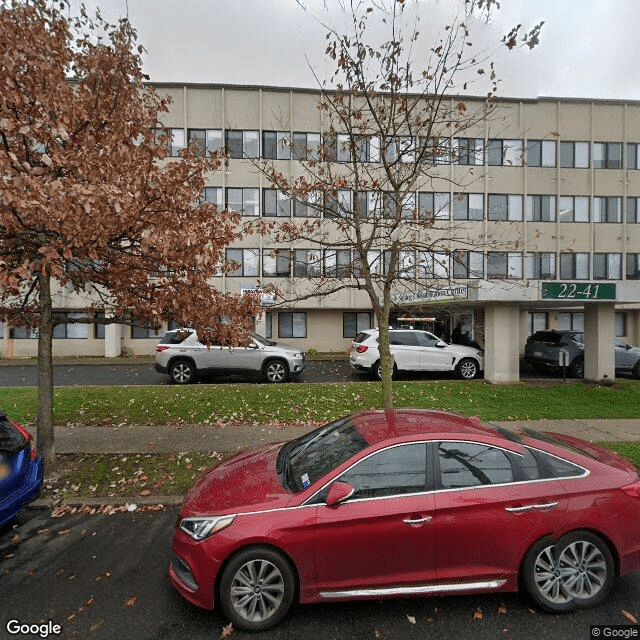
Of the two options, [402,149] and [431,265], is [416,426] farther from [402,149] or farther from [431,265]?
[402,149]

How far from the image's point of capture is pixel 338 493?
2.72 meters

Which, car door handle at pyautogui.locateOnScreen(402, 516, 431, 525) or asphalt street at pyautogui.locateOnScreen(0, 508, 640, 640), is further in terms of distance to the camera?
car door handle at pyautogui.locateOnScreen(402, 516, 431, 525)

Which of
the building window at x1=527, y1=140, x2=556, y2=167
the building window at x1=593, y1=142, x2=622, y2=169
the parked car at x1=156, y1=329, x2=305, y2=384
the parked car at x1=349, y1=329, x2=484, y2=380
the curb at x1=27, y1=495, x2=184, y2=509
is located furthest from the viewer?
the building window at x1=593, y1=142, x2=622, y2=169

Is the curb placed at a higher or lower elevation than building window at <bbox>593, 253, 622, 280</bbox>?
lower

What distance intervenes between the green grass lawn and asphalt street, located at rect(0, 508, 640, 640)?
4.32 meters

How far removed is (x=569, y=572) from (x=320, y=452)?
6.87 feet

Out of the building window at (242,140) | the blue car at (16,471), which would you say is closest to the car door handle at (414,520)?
the blue car at (16,471)

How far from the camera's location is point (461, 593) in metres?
2.75

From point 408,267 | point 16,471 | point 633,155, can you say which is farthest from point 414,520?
point 633,155

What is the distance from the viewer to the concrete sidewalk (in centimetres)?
622

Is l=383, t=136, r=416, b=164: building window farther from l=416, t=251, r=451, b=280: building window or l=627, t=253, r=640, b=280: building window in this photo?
l=627, t=253, r=640, b=280: building window

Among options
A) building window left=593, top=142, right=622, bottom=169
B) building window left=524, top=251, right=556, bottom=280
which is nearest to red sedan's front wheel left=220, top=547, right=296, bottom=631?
building window left=524, top=251, right=556, bottom=280

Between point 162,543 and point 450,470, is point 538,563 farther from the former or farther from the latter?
point 162,543

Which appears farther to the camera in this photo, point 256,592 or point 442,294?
point 442,294
